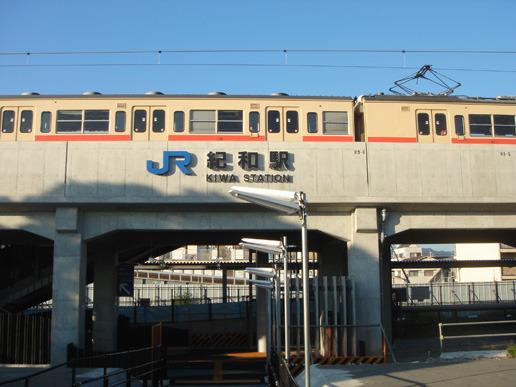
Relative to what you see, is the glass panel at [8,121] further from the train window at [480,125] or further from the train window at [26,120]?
the train window at [480,125]

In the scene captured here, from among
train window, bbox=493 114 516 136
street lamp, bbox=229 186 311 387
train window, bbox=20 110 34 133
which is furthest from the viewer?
train window, bbox=493 114 516 136

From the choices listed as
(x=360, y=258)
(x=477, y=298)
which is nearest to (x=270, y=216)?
(x=360, y=258)

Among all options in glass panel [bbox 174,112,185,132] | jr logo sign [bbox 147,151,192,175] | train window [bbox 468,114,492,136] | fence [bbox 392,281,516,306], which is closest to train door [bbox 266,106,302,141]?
glass panel [bbox 174,112,185,132]

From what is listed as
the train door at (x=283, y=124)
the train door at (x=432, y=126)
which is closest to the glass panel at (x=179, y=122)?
the train door at (x=283, y=124)

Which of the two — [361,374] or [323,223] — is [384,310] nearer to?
[323,223]

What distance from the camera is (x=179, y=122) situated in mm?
23188

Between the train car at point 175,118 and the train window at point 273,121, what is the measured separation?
37mm

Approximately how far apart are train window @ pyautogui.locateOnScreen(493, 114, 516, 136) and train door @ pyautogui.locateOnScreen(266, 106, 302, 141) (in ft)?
25.3

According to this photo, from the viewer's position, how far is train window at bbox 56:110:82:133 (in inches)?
918

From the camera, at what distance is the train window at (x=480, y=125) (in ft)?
78.7

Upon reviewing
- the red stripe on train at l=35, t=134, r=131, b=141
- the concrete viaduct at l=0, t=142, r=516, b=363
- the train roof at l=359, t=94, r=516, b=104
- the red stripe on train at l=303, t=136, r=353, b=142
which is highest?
the train roof at l=359, t=94, r=516, b=104

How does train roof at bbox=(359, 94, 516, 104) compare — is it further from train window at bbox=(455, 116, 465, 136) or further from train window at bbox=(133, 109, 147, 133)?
train window at bbox=(133, 109, 147, 133)

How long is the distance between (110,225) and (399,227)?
33.5 ft

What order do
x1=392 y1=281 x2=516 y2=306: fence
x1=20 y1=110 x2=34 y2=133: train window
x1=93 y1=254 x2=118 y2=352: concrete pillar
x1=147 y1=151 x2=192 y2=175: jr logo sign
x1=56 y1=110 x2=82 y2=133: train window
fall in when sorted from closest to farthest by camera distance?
x1=147 y1=151 x2=192 y2=175: jr logo sign
x1=56 y1=110 x2=82 y2=133: train window
x1=20 y1=110 x2=34 y2=133: train window
x1=93 y1=254 x2=118 y2=352: concrete pillar
x1=392 y1=281 x2=516 y2=306: fence
